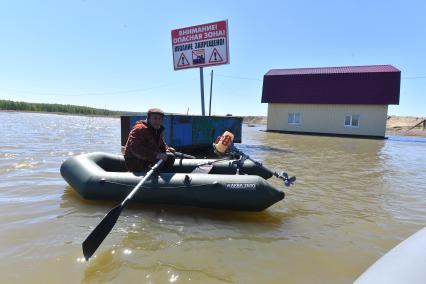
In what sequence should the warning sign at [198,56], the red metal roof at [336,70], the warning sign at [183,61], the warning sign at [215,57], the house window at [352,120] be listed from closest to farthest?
the warning sign at [215,57] < the warning sign at [198,56] < the warning sign at [183,61] < the house window at [352,120] < the red metal roof at [336,70]

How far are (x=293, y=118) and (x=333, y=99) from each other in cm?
303

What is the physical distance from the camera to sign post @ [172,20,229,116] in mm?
15523

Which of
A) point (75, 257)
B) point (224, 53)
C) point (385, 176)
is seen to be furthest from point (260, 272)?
point (224, 53)

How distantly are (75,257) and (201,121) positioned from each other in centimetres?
820

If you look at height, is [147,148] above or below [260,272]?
above

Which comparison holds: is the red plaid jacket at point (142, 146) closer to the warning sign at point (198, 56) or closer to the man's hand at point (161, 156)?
the man's hand at point (161, 156)

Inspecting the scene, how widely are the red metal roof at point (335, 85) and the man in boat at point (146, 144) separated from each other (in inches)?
827

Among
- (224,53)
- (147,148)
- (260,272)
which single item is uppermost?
(224,53)

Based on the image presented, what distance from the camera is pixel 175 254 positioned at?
3.46 meters

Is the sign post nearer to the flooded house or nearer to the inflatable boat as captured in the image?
the flooded house

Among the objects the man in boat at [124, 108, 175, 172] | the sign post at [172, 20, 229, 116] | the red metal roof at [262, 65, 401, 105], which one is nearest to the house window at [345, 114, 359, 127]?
the red metal roof at [262, 65, 401, 105]

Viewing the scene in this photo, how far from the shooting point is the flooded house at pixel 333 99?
76.8ft

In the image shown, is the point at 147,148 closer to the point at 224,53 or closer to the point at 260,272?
the point at 260,272

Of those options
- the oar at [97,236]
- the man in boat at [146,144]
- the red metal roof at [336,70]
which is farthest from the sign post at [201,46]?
the oar at [97,236]
